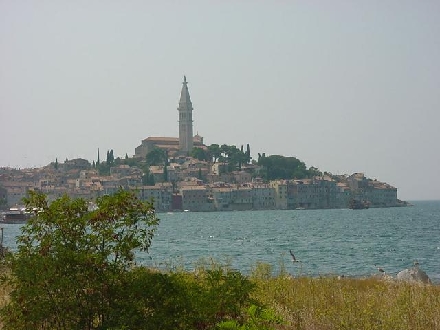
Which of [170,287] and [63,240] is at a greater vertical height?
[63,240]

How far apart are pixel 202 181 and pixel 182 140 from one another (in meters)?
30.4

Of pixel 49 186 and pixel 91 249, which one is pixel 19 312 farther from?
pixel 49 186

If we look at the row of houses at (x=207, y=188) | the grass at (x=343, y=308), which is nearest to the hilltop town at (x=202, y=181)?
the row of houses at (x=207, y=188)

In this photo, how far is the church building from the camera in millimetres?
156750

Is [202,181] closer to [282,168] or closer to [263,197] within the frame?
[263,197]

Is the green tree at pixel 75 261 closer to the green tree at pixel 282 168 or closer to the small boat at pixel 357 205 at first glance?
A: the small boat at pixel 357 205

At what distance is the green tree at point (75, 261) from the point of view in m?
6.07

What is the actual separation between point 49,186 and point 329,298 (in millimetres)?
119694

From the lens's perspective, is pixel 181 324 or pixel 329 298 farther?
pixel 329 298

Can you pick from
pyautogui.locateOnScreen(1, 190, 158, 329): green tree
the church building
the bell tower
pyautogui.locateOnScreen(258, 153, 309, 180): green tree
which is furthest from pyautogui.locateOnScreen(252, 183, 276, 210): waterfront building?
pyautogui.locateOnScreen(1, 190, 158, 329): green tree

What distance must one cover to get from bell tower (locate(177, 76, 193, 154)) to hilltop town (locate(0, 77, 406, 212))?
0.25 m

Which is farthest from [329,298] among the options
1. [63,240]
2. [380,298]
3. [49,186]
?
[49,186]

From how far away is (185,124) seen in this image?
541ft

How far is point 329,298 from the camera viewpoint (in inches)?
380
